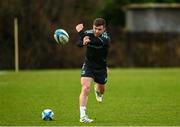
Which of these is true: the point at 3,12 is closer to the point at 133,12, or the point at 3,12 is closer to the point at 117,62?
the point at 117,62

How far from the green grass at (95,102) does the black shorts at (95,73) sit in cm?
78

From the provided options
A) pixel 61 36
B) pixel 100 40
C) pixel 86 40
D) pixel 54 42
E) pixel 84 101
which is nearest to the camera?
pixel 84 101

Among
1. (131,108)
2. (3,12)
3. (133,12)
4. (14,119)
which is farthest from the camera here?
(133,12)

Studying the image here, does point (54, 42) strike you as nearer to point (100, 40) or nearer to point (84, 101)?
point (100, 40)

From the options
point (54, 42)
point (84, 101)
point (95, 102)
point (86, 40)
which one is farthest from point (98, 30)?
point (54, 42)

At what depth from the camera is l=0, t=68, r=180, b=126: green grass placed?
50.2 feet

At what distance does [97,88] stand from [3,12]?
23.9 meters

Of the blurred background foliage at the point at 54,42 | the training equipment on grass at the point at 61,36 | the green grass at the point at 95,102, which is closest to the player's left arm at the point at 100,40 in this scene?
the training equipment on grass at the point at 61,36

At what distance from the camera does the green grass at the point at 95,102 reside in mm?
15305

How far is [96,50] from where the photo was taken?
52.2 feet

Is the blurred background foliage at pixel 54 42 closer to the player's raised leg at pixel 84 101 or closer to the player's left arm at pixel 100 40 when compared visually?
the player's left arm at pixel 100 40

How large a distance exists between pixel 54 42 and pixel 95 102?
22.2 metres

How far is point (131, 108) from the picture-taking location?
17812mm

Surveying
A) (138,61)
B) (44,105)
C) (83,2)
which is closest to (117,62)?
(138,61)
